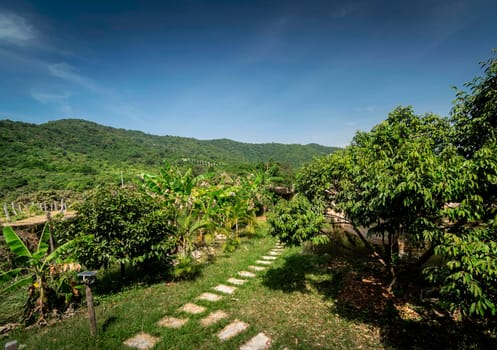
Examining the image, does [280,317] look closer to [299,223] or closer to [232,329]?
[232,329]

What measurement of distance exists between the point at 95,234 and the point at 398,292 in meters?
9.57

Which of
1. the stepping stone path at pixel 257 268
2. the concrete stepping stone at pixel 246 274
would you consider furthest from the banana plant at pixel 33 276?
the stepping stone path at pixel 257 268

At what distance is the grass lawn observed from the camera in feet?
15.9

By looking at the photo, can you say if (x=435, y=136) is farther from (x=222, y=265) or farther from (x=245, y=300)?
(x=222, y=265)

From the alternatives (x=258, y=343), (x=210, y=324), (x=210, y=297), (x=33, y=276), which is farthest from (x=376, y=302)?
(x=33, y=276)

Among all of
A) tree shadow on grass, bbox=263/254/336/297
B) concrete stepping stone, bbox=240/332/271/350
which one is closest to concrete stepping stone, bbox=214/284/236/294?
tree shadow on grass, bbox=263/254/336/297

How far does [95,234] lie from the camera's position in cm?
695

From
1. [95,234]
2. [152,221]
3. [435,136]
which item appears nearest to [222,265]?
[152,221]

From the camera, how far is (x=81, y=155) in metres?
63.2

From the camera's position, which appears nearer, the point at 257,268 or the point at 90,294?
the point at 90,294

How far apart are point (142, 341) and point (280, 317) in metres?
3.36

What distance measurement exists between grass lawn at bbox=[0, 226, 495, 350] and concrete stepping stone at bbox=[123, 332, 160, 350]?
5.0 inches

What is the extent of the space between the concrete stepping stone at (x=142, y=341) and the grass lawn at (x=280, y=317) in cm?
13

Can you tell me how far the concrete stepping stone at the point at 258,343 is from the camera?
477 cm
